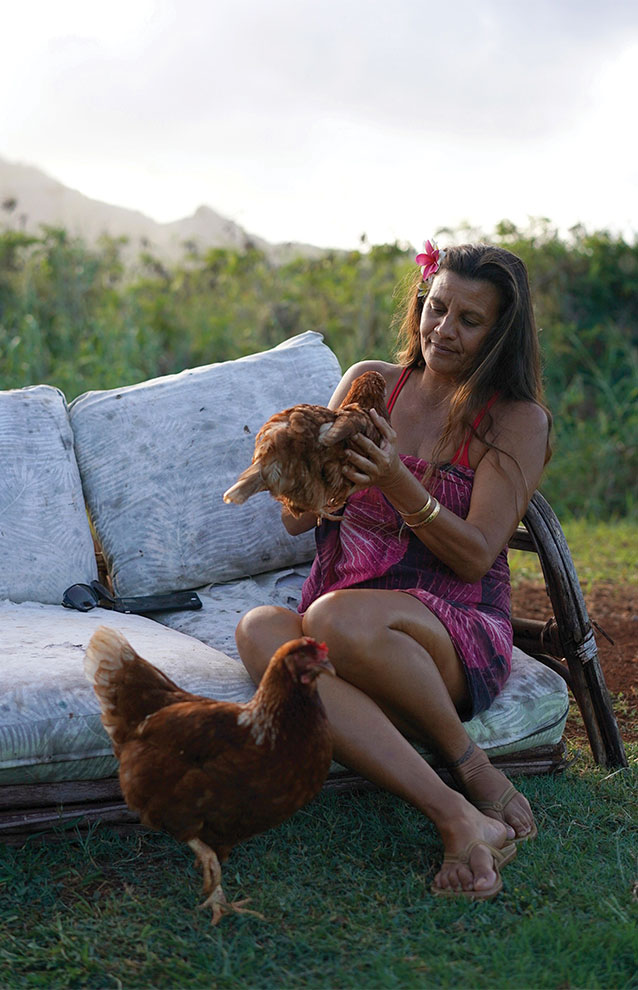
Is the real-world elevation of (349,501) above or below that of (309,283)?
below

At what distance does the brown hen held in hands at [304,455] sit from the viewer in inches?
81.8

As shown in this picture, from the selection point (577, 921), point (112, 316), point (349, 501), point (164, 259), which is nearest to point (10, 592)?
point (349, 501)

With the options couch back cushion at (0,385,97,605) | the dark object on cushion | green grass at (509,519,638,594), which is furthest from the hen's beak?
green grass at (509,519,638,594)

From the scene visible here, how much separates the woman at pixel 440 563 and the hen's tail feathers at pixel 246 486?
216mm

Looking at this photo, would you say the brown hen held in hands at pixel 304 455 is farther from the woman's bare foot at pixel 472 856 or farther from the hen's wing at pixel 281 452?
the woman's bare foot at pixel 472 856

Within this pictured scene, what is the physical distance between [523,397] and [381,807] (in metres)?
1.14

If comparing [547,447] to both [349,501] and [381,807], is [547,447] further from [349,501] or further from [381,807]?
[381,807]

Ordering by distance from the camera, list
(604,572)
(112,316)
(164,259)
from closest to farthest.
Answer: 1. (604,572)
2. (112,316)
3. (164,259)

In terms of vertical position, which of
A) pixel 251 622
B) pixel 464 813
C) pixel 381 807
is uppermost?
pixel 251 622

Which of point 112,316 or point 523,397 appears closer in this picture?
point 523,397

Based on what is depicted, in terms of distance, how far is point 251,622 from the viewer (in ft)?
7.82

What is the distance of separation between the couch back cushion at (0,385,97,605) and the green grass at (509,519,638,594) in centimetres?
257

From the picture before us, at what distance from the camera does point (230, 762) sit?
1851 mm

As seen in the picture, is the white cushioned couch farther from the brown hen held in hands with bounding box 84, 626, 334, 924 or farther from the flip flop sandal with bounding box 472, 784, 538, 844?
the brown hen held in hands with bounding box 84, 626, 334, 924
